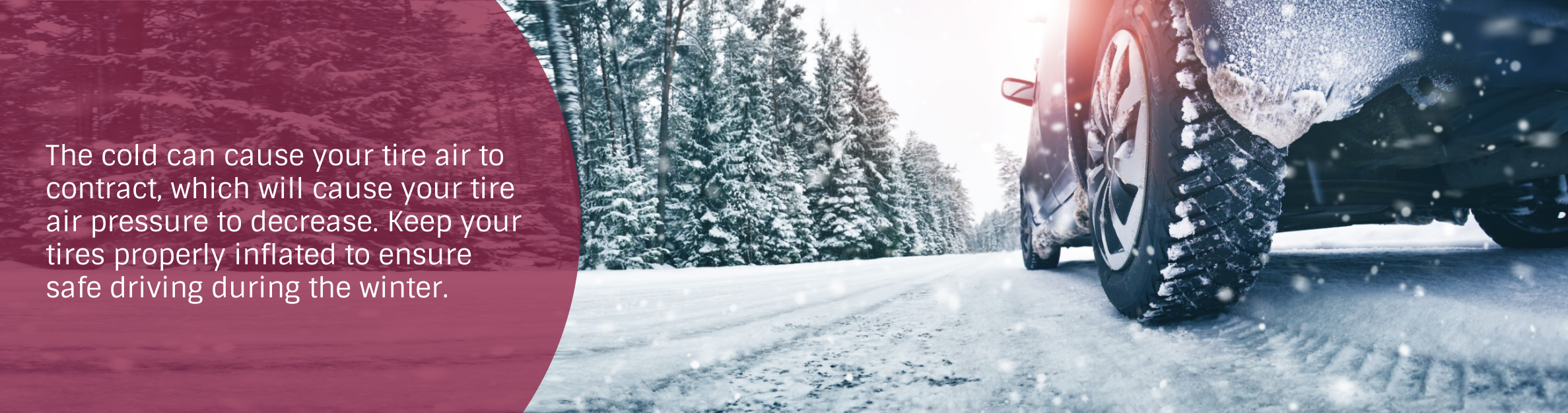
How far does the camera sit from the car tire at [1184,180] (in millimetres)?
1358

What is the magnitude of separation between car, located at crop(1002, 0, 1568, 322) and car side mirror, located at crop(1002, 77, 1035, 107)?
1.27 meters

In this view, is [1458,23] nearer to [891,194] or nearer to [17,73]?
[17,73]

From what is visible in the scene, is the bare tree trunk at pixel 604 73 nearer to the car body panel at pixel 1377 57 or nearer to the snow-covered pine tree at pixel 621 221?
the snow-covered pine tree at pixel 621 221

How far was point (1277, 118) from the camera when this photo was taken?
1.24m

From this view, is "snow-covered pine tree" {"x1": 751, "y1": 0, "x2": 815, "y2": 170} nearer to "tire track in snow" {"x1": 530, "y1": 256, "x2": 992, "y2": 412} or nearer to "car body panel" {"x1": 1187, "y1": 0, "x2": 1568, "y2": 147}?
"tire track in snow" {"x1": 530, "y1": 256, "x2": 992, "y2": 412}

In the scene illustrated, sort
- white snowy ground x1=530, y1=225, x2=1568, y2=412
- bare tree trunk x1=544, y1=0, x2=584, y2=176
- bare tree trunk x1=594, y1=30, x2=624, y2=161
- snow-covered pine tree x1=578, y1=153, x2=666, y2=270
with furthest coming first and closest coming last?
bare tree trunk x1=594, y1=30, x2=624, y2=161 → snow-covered pine tree x1=578, y1=153, x2=666, y2=270 → bare tree trunk x1=544, y1=0, x2=584, y2=176 → white snowy ground x1=530, y1=225, x2=1568, y2=412

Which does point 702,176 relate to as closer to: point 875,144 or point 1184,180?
point 875,144

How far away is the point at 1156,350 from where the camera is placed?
1.40 metres

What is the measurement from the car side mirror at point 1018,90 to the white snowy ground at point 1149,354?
133 cm

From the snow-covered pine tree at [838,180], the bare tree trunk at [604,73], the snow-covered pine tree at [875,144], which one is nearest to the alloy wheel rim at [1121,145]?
the bare tree trunk at [604,73]

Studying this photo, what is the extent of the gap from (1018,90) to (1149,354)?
86.8 inches

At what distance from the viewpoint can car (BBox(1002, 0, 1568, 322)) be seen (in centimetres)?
115
